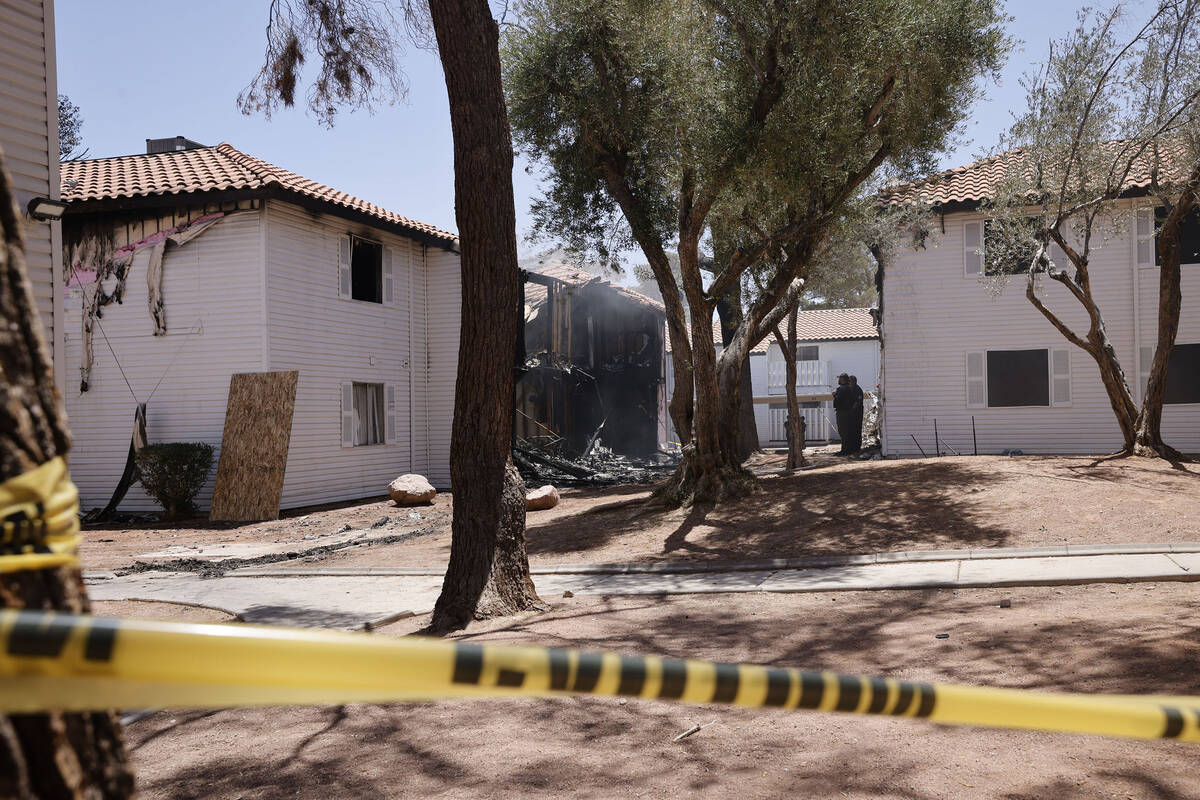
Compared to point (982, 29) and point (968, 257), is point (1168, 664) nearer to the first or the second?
point (982, 29)

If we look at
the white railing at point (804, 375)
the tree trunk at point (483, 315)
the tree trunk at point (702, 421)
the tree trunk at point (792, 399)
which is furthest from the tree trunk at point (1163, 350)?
the white railing at point (804, 375)

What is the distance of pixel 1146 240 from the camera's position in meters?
20.0

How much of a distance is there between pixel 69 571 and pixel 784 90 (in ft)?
39.4

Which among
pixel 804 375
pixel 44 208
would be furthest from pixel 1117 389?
pixel 804 375

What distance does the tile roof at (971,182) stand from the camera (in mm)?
15477

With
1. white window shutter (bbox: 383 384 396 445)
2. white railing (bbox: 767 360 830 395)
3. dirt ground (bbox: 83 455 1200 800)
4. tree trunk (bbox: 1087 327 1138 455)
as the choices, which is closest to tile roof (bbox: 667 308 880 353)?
white railing (bbox: 767 360 830 395)

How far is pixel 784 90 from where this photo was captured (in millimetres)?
12008

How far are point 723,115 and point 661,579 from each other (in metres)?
6.20

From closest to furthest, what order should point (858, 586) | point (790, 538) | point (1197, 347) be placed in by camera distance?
1. point (858, 586)
2. point (790, 538)
3. point (1197, 347)

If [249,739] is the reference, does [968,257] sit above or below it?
above

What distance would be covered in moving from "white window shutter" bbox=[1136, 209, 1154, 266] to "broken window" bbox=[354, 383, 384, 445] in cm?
1715

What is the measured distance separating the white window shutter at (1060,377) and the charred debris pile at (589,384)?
9305mm

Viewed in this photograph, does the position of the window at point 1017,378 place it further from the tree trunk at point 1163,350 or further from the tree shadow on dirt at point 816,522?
the tree shadow on dirt at point 816,522

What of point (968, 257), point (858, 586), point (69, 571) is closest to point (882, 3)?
point (858, 586)
